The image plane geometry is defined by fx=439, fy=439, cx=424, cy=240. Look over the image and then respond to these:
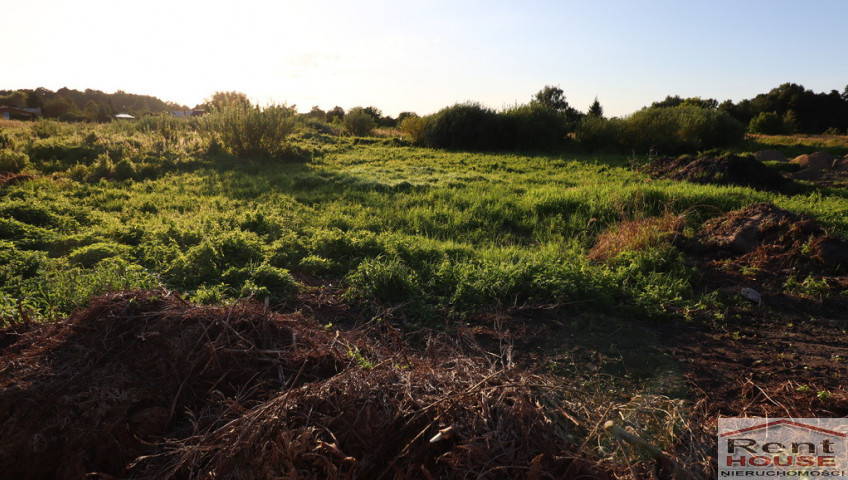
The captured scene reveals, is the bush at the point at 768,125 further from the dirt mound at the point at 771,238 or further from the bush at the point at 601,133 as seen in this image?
the dirt mound at the point at 771,238

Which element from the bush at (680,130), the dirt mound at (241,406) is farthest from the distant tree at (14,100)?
the dirt mound at (241,406)

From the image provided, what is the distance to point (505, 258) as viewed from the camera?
5270mm

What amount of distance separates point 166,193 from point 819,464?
10588mm

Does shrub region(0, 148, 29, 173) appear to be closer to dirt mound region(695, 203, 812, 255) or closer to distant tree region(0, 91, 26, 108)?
dirt mound region(695, 203, 812, 255)

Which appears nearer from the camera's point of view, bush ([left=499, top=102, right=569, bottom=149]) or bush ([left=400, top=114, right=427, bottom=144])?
bush ([left=499, top=102, right=569, bottom=149])

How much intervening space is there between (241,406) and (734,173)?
37.3 feet

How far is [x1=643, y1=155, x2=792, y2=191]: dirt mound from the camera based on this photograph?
388 inches

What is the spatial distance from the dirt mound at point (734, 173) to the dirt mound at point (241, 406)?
9742 mm

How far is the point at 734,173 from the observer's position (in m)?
9.99

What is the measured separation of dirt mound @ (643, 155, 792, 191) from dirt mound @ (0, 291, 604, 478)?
9.74 meters

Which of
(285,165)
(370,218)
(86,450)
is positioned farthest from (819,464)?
(285,165)

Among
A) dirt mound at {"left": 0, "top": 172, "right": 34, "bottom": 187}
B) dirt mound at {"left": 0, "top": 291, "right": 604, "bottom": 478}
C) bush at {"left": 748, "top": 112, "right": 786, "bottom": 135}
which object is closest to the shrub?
dirt mound at {"left": 0, "top": 172, "right": 34, "bottom": 187}

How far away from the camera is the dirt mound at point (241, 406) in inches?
74.7

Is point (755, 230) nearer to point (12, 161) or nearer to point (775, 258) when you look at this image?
point (775, 258)
